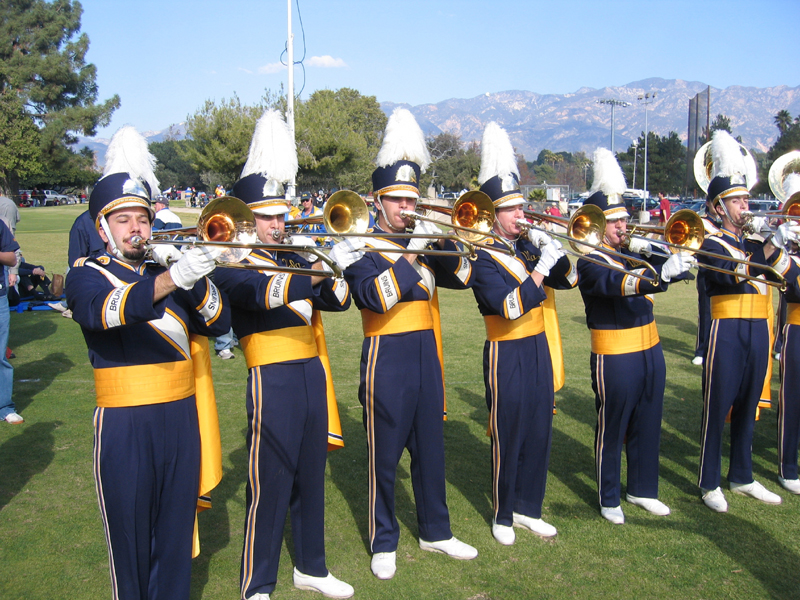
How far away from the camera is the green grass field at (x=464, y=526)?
12.0ft

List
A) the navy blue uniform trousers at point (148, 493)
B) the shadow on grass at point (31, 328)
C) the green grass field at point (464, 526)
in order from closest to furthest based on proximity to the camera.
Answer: the navy blue uniform trousers at point (148, 493)
the green grass field at point (464, 526)
the shadow on grass at point (31, 328)

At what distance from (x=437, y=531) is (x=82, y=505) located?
2.49 meters

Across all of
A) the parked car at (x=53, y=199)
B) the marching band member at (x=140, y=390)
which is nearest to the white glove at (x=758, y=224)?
the marching band member at (x=140, y=390)

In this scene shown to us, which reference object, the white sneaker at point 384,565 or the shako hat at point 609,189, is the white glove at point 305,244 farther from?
the shako hat at point 609,189

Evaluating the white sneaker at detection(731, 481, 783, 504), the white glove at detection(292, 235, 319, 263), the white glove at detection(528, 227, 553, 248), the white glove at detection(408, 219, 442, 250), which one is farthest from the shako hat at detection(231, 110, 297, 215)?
the white sneaker at detection(731, 481, 783, 504)

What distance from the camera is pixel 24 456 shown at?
17.5 feet

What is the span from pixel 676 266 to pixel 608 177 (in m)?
1.11

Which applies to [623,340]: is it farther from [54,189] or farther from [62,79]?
[54,189]

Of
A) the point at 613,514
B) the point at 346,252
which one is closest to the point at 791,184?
the point at 613,514

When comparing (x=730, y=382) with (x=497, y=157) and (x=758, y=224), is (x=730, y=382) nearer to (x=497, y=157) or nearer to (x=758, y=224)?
(x=758, y=224)

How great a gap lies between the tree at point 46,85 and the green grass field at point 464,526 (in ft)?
128

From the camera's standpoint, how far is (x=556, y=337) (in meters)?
4.87

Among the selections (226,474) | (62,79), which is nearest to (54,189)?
(62,79)

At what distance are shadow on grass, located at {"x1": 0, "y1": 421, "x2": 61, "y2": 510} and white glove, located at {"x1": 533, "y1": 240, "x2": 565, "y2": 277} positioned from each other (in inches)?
155
